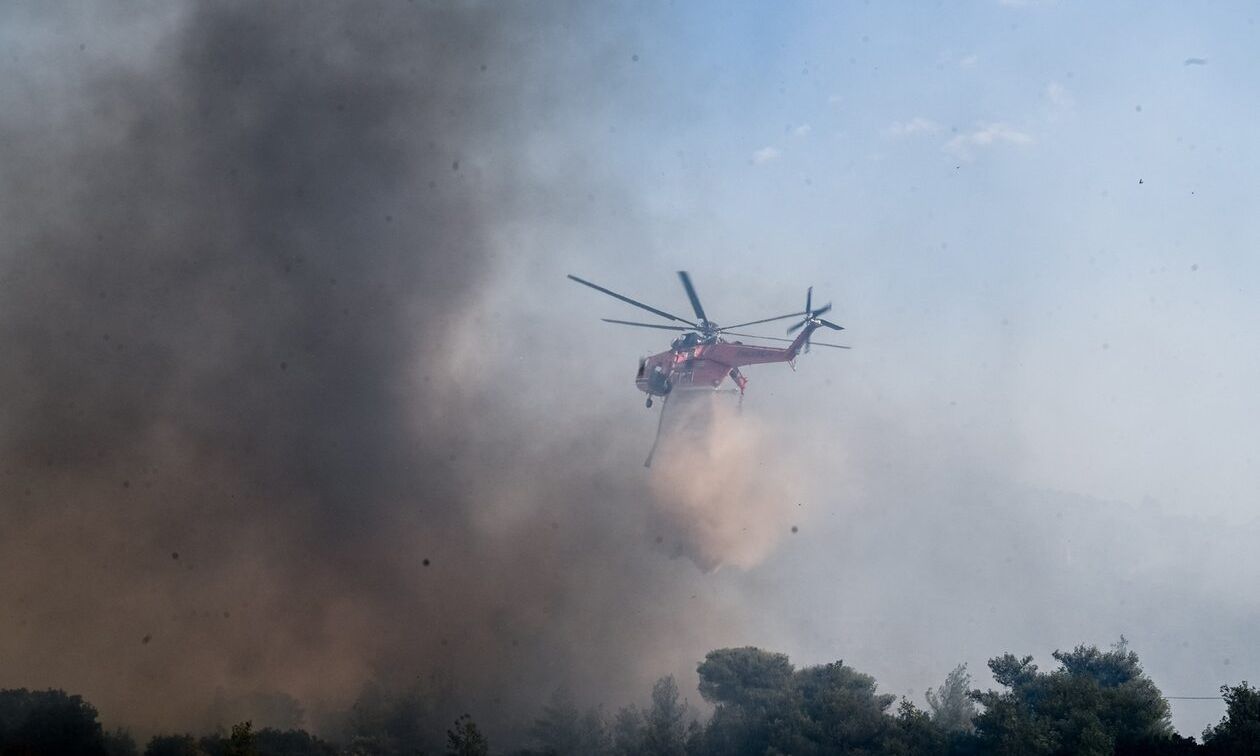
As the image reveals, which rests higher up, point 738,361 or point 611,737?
point 738,361

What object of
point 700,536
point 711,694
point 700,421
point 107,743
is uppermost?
point 700,421

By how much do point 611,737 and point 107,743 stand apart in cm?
2024

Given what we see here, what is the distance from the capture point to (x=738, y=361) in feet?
142

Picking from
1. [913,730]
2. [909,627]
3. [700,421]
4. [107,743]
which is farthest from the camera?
[909,627]

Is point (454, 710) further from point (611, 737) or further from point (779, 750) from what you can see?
point (779, 750)

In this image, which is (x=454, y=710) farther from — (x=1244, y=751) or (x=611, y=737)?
(x=1244, y=751)

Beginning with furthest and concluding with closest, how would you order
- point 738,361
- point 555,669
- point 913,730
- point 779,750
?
point 555,669 < point 738,361 < point 779,750 < point 913,730

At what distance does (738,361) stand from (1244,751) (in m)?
23.9

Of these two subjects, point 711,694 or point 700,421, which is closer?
point 711,694

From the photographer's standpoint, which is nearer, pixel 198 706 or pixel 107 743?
pixel 107 743

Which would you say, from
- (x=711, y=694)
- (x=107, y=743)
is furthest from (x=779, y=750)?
(x=107, y=743)

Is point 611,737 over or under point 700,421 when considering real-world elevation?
under

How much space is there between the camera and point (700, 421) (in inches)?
1831

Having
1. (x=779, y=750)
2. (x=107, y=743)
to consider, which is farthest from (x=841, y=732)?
(x=107, y=743)
